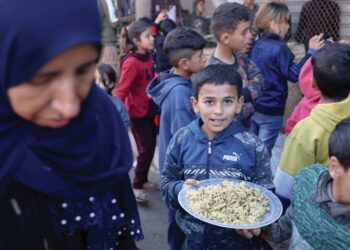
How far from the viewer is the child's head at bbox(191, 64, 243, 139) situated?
7.33ft

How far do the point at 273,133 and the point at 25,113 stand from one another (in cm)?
370

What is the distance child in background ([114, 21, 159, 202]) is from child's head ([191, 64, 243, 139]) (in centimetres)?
189

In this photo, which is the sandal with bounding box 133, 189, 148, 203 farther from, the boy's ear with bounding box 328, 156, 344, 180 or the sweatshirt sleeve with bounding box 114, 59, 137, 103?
the boy's ear with bounding box 328, 156, 344, 180

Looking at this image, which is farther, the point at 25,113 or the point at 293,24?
the point at 293,24

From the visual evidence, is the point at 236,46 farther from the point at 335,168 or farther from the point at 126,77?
the point at 335,168

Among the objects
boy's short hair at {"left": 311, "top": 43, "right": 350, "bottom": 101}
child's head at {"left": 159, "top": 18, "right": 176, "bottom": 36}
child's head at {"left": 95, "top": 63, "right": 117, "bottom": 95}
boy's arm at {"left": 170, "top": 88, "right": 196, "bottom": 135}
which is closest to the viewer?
boy's short hair at {"left": 311, "top": 43, "right": 350, "bottom": 101}

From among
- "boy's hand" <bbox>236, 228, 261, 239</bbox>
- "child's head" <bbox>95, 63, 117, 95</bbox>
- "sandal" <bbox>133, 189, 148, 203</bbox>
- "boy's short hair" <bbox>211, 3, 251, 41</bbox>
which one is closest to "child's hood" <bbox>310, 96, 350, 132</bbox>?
"boy's hand" <bbox>236, 228, 261, 239</bbox>

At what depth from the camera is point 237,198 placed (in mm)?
1975

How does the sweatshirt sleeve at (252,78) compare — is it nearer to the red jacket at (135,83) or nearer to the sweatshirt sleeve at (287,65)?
the sweatshirt sleeve at (287,65)

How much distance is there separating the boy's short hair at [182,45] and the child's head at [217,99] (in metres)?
0.78

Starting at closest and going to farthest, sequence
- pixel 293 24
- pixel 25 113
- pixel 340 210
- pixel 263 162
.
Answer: pixel 25 113, pixel 340 210, pixel 263 162, pixel 293 24

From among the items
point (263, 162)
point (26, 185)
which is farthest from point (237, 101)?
point (26, 185)

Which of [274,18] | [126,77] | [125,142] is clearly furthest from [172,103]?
[274,18]

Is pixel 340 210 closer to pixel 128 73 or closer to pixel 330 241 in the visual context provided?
pixel 330 241
